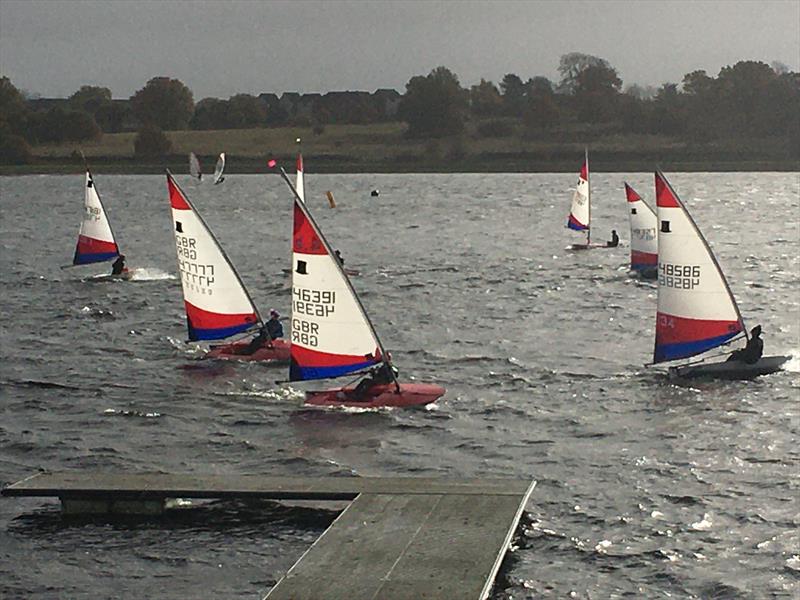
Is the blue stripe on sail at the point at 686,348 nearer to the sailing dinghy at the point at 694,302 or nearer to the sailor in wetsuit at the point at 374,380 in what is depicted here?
the sailing dinghy at the point at 694,302

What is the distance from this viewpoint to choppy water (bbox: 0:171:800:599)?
29.4 m

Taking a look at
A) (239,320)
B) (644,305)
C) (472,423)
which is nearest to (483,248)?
(644,305)

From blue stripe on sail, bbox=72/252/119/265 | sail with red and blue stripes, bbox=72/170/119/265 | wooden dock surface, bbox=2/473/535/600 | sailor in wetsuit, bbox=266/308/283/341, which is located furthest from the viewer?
blue stripe on sail, bbox=72/252/119/265

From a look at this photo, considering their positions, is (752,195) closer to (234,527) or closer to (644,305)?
(644,305)

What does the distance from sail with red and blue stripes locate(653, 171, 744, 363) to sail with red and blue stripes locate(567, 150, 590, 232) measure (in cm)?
4687

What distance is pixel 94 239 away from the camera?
78312 mm

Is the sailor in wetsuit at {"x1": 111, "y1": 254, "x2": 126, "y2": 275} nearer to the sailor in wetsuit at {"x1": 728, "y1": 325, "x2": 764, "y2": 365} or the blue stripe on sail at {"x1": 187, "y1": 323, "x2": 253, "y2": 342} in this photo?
the blue stripe on sail at {"x1": 187, "y1": 323, "x2": 253, "y2": 342}

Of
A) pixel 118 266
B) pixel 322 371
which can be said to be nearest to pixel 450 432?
pixel 322 371

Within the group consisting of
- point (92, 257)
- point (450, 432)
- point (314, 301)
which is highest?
point (314, 301)

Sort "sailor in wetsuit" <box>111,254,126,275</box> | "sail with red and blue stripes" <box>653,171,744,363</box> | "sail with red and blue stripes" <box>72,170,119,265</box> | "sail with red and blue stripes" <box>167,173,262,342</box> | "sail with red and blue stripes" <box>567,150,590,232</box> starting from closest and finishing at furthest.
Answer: "sail with red and blue stripes" <box>653,171,744,363</box> < "sail with red and blue stripes" <box>167,173,262,342</box> < "sailor in wetsuit" <box>111,254,126,275</box> < "sail with red and blue stripes" <box>72,170,119,265</box> < "sail with red and blue stripes" <box>567,150,590,232</box>

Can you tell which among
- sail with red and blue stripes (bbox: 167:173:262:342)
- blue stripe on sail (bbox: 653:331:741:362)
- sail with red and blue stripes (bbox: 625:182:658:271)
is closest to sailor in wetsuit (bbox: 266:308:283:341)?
sail with red and blue stripes (bbox: 167:173:262:342)

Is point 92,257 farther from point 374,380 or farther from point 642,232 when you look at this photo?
point 374,380

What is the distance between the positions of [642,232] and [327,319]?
37167 millimetres

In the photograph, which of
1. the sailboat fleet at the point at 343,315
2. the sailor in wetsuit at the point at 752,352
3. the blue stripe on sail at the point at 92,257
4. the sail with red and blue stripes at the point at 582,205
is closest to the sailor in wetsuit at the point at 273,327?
the sailboat fleet at the point at 343,315
